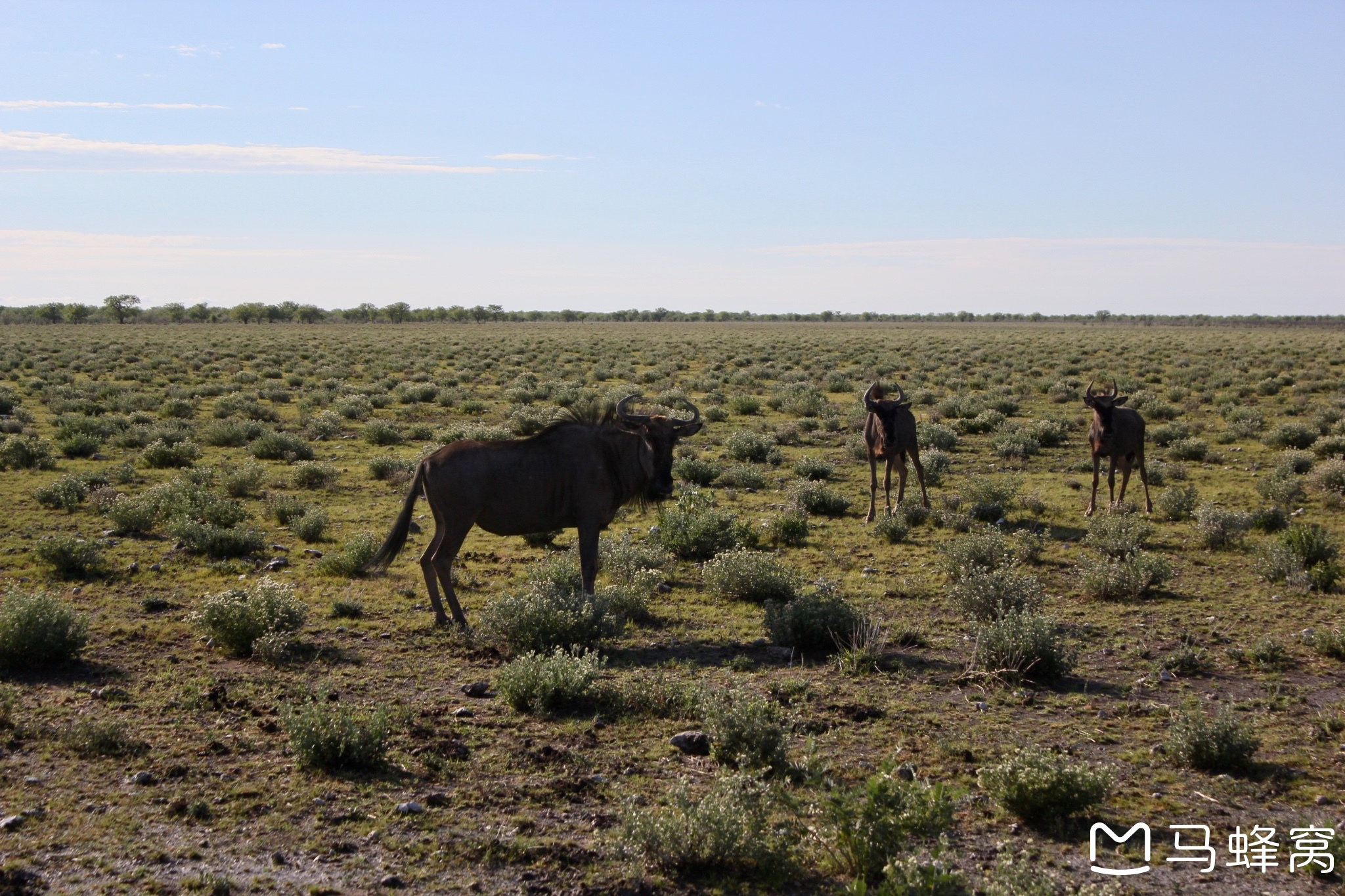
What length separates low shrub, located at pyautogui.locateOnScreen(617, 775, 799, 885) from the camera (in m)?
4.85

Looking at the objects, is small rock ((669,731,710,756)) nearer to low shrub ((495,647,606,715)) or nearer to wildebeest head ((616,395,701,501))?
low shrub ((495,647,606,715))

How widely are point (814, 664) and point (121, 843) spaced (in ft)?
17.0

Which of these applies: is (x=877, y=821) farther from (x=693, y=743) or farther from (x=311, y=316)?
(x=311, y=316)

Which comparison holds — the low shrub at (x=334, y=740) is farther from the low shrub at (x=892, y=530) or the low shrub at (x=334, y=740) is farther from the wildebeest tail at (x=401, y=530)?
the low shrub at (x=892, y=530)

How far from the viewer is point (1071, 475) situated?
17.8 metres

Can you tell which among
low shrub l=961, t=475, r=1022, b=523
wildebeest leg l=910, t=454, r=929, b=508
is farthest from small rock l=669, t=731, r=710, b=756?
low shrub l=961, t=475, r=1022, b=523

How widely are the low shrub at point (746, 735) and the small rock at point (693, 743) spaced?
50 millimetres

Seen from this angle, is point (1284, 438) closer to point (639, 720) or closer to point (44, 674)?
point (639, 720)

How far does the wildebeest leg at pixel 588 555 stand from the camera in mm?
9250

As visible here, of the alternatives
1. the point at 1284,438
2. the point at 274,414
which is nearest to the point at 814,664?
the point at 1284,438

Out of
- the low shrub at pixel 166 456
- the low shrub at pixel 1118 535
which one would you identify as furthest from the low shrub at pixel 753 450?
the low shrub at pixel 166 456

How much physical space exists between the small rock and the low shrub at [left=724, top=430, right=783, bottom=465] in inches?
501

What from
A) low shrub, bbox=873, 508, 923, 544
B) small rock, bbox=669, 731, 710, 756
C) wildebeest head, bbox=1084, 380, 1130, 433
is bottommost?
small rock, bbox=669, 731, 710, 756

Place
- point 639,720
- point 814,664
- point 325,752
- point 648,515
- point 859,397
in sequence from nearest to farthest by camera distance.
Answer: point 325,752 → point 639,720 → point 814,664 → point 648,515 → point 859,397
